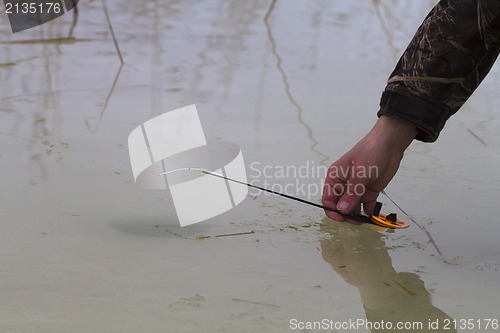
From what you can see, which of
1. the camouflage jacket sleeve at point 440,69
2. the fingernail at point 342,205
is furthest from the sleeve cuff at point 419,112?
the fingernail at point 342,205

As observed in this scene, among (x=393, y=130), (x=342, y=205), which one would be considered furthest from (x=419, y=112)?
(x=342, y=205)

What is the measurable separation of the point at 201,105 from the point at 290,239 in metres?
0.95

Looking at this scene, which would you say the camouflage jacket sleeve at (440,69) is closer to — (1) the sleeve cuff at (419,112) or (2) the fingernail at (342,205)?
(1) the sleeve cuff at (419,112)

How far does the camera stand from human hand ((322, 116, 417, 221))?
5.77 feet

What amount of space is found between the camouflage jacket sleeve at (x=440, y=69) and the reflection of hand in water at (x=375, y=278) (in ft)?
0.84

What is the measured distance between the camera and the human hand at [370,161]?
1760mm

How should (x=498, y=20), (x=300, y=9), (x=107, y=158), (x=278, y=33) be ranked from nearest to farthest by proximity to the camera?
(x=498, y=20)
(x=107, y=158)
(x=278, y=33)
(x=300, y=9)

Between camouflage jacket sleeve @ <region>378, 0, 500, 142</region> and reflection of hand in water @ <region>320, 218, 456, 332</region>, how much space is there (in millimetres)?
255

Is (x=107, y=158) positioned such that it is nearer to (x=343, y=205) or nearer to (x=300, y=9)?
(x=343, y=205)

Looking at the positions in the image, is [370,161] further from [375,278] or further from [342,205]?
[375,278]

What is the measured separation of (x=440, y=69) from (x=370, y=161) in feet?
0.73

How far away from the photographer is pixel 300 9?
413 cm

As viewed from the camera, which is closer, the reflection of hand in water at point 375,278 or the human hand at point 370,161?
the reflection of hand in water at point 375,278

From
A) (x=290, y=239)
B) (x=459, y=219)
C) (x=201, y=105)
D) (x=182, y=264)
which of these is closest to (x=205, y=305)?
(x=182, y=264)
